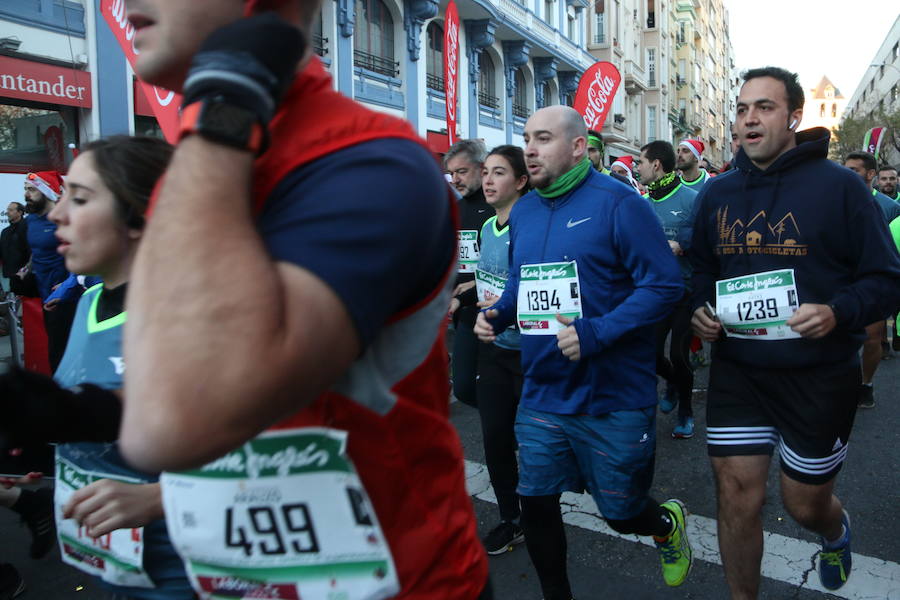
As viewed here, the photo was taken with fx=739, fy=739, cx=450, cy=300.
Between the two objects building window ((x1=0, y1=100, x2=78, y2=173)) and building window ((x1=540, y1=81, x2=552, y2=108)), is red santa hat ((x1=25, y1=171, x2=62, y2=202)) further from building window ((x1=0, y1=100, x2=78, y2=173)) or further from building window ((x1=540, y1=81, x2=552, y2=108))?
building window ((x1=540, y1=81, x2=552, y2=108))

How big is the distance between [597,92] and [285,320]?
969 cm

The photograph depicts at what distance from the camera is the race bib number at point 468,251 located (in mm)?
4848

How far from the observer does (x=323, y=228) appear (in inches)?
31.4

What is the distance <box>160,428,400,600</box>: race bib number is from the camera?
1050 millimetres

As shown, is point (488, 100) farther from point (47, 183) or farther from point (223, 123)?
point (223, 123)

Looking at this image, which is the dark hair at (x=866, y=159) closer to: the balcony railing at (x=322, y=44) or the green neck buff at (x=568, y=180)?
the green neck buff at (x=568, y=180)

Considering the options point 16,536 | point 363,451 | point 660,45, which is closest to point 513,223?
point 363,451

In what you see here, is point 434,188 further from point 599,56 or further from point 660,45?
point 660,45

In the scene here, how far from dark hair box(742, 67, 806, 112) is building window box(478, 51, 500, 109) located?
65.9ft

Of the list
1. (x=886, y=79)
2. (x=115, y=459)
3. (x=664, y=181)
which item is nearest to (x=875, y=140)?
(x=664, y=181)

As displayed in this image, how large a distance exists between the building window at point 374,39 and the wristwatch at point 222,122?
16.9 m

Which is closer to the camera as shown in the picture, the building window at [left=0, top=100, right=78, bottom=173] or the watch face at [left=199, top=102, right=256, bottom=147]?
the watch face at [left=199, top=102, right=256, bottom=147]

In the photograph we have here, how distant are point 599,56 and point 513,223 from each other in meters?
34.6

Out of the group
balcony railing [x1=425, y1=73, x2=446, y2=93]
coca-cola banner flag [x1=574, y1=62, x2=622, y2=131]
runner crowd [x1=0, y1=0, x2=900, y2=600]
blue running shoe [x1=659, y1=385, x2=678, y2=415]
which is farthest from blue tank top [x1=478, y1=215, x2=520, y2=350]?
balcony railing [x1=425, y1=73, x2=446, y2=93]
